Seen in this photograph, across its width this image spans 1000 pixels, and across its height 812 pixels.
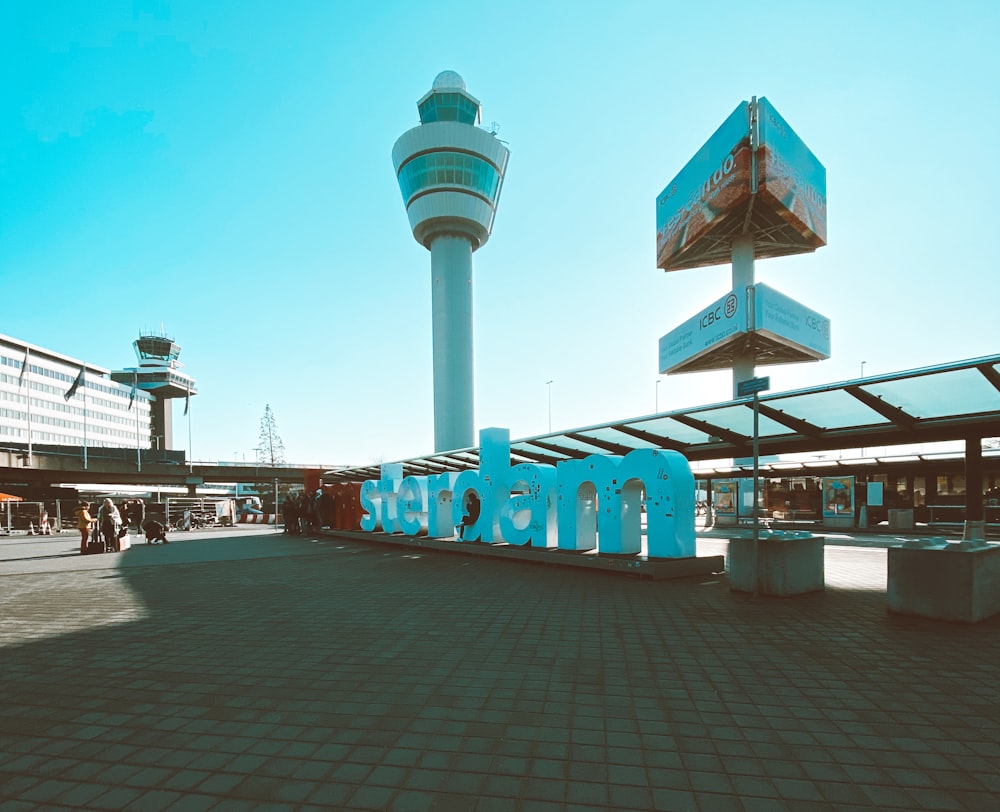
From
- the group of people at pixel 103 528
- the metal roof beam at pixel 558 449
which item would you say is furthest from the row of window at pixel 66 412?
the metal roof beam at pixel 558 449

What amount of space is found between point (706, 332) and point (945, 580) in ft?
110

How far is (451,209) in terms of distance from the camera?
163ft

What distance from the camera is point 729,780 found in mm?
3250

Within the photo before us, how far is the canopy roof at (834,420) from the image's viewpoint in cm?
966

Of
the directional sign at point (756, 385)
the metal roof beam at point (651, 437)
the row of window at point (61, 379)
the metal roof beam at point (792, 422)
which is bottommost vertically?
the metal roof beam at point (651, 437)

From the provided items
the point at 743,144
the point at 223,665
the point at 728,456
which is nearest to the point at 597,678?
the point at 223,665

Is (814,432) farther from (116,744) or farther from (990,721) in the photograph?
(116,744)

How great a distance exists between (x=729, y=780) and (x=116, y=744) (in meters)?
4.02

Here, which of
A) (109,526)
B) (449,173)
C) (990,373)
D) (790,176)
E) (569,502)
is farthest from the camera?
(449,173)

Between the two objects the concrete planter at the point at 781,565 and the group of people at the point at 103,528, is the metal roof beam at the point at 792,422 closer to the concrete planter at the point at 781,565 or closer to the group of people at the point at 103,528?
the concrete planter at the point at 781,565

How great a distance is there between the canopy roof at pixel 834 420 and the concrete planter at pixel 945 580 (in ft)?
10.9

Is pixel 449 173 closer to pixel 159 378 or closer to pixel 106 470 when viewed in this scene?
pixel 106 470

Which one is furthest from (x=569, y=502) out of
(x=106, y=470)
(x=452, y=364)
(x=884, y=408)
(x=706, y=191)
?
(x=106, y=470)

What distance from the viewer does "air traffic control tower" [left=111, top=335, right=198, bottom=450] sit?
105m
